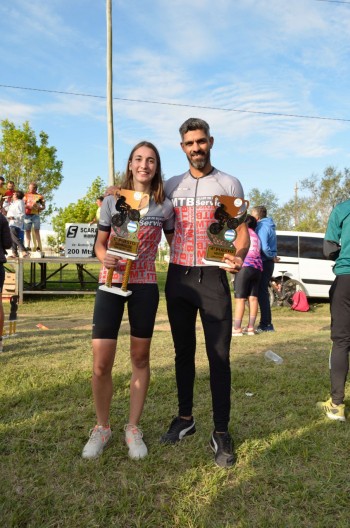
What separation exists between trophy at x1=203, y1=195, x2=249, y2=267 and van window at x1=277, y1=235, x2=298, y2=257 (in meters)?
9.13

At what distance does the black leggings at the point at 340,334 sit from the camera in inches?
140

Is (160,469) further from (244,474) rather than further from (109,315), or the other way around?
(109,315)

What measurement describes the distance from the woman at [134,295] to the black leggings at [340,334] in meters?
1.57

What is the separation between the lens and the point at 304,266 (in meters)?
11.4

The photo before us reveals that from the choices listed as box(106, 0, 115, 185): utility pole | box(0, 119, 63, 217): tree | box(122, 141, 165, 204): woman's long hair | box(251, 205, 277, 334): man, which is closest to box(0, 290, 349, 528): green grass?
box(122, 141, 165, 204): woman's long hair

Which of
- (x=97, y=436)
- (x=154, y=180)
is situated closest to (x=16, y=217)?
(x=154, y=180)

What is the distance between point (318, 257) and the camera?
1152 centimetres

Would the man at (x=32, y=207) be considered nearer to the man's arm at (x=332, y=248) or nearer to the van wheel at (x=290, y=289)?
the van wheel at (x=290, y=289)

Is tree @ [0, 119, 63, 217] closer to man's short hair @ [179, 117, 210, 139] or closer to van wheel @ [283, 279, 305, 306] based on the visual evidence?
van wheel @ [283, 279, 305, 306]

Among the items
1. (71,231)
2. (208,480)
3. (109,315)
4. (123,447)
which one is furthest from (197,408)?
(71,231)

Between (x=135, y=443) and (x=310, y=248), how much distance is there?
31.4 feet

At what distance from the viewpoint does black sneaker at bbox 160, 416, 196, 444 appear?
3019mm

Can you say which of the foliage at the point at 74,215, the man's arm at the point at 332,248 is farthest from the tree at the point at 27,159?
the man's arm at the point at 332,248

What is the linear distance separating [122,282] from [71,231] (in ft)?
32.4
